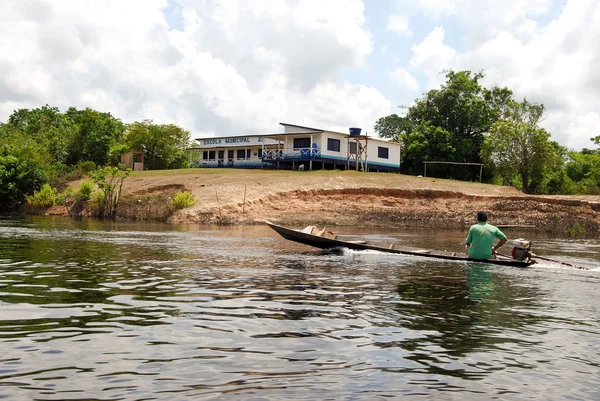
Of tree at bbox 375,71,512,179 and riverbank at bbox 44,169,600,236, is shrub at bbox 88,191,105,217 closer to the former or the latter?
riverbank at bbox 44,169,600,236

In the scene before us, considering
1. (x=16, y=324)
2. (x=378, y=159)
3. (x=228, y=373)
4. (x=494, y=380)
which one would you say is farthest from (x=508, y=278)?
(x=378, y=159)

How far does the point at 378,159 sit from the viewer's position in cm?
6181

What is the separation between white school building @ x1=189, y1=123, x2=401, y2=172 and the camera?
58469mm

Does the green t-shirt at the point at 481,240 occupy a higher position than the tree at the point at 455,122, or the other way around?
the tree at the point at 455,122

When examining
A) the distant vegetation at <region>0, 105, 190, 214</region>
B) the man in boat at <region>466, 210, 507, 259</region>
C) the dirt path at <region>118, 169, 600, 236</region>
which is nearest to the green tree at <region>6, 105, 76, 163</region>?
the distant vegetation at <region>0, 105, 190, 214</region>

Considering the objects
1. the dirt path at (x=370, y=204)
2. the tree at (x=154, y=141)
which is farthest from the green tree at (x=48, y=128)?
the dirt path at (x=370, y=204)

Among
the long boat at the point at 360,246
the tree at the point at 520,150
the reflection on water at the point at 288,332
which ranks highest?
the tree at the point at 520,150

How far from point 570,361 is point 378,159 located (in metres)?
55.0

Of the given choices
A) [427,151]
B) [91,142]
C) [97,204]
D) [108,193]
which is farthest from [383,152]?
[91,142]

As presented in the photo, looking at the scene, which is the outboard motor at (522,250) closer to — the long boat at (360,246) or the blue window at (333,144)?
the long boat at (360,246)

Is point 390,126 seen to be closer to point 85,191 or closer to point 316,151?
point 316,151

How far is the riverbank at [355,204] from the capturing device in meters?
41.0

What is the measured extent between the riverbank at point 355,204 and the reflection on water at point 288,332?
2533 cm

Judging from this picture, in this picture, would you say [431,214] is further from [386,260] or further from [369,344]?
[369,344]
